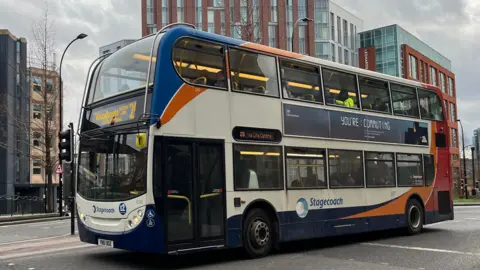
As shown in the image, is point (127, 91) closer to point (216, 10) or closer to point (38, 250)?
point (38, 250)

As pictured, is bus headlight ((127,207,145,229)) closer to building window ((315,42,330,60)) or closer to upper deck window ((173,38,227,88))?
upper deck window ((173,38,227,88))

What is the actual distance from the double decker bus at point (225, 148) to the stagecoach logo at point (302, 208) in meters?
0.03

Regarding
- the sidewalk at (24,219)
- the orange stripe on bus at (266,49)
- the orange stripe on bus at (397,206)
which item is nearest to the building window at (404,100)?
the orange stripe on bus at (397,206)

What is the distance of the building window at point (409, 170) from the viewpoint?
581 inches

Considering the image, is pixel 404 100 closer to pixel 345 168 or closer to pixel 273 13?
pixel 345 168

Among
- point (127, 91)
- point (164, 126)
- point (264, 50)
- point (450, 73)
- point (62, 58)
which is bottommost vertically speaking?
point (164, 126)

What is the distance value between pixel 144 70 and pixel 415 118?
9.17 metres

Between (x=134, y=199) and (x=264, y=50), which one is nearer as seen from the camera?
(x=134, y=199)

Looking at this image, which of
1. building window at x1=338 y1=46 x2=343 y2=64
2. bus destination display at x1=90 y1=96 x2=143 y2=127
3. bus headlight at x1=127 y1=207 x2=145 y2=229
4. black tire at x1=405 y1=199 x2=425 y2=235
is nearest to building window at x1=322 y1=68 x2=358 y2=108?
black tire at x1=405 y1=199 x2=425 y2=235

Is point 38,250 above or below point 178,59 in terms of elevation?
below

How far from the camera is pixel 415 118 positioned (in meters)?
15.5

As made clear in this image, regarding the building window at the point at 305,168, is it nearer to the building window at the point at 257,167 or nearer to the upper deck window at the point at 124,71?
the building window at the point at 257,167

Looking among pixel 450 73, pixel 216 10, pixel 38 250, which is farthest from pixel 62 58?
pixel 450 73

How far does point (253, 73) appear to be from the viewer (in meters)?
11.2
